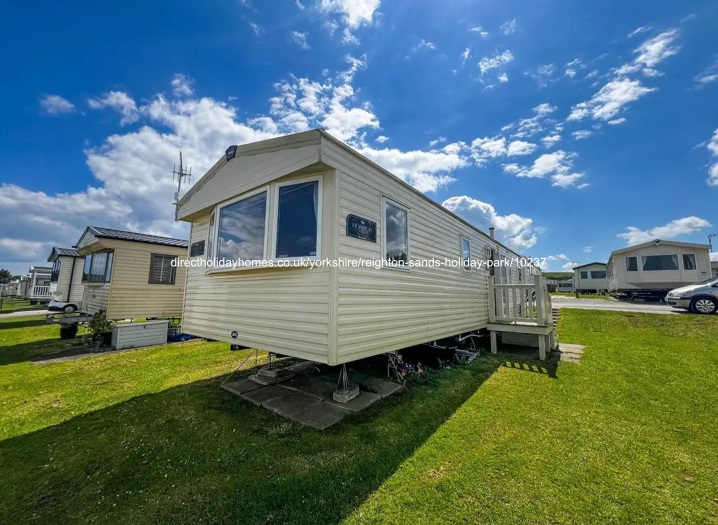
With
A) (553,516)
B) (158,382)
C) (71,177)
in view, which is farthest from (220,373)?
(71,177)

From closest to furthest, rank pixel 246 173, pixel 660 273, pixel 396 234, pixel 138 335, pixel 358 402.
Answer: pixel 358 402 → pixel 246 173 → pixel 396 234 → pixel 138 335 → pixel 660 273

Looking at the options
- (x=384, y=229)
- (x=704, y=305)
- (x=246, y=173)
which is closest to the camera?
(x=384, y=229)

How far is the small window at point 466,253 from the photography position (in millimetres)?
7677

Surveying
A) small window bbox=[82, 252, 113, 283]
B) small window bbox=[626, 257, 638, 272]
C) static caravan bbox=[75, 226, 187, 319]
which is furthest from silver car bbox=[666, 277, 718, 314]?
small window bbox=[82, 252, 113, 283]

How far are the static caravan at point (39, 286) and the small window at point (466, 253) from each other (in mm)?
38658

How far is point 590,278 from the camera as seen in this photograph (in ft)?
116

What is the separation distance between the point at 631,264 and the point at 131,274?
3037 centimetres

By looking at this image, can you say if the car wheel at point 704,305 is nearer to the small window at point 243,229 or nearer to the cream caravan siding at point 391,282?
the cream caravan siding at point 391,282

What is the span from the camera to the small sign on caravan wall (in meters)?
3.97

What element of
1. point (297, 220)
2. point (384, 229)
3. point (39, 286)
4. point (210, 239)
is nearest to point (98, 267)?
point (210, 239)

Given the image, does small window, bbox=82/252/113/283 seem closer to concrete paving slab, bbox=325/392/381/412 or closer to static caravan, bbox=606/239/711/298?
concrete paving slab, bbox=325/392/381/412

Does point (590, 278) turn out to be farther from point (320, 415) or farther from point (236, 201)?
point (236, 201)

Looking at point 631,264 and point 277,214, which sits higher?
point 631,264

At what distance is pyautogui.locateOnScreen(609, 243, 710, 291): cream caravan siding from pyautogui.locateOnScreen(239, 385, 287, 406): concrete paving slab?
84.7 ft
